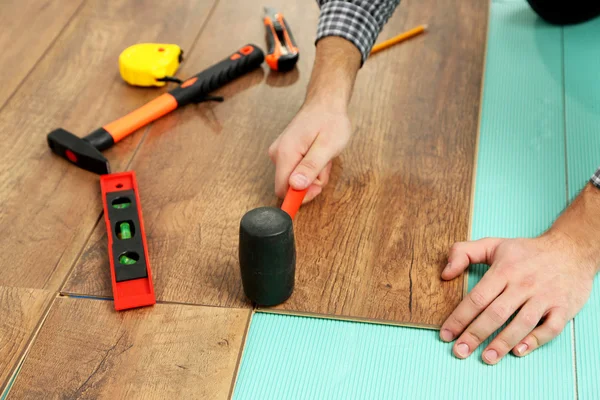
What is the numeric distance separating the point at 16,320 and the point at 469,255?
80cm

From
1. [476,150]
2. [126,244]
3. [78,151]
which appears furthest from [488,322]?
[78,151]

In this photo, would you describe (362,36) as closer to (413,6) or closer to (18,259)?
(413,6)

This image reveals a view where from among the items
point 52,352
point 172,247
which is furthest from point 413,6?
point 52,352

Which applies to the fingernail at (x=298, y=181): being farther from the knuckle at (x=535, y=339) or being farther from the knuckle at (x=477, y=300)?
the knuckle at (x=535, y=339)

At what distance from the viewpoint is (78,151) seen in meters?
1.47

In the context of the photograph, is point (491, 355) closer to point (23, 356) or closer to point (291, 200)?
point (291, 200)

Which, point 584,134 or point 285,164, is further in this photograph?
point 584,134

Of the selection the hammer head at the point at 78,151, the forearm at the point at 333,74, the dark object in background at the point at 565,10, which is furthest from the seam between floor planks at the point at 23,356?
the dark object in background at the point at 565,10

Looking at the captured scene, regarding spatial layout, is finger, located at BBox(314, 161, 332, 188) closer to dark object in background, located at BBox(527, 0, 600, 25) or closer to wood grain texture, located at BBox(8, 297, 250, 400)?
wood grain texture, located at BBox(8, 297, 250, 400)

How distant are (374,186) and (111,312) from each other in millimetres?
592

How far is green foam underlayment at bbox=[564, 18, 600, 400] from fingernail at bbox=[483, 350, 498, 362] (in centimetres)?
14

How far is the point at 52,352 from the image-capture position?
3.72 feet

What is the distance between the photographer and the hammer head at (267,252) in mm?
1041

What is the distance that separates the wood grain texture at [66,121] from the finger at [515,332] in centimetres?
77
